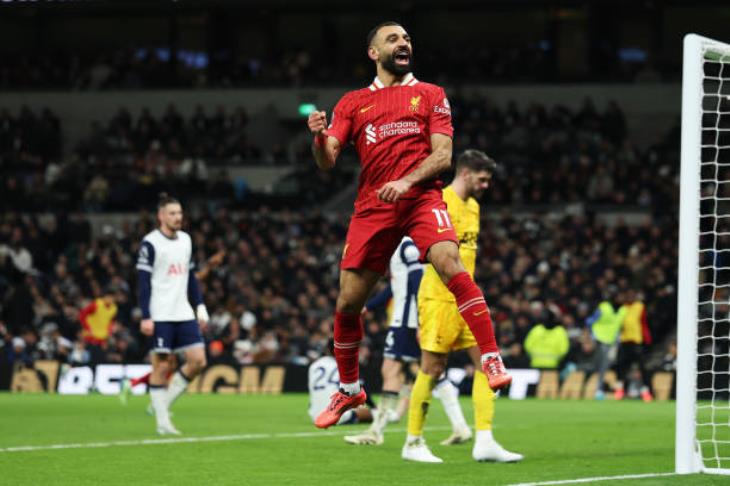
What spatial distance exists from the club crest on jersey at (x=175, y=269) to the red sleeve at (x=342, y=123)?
18.4ft

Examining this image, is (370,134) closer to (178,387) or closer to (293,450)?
(293,450)

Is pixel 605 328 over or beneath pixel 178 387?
over

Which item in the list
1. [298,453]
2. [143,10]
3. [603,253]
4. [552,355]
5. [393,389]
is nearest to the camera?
[298,453]

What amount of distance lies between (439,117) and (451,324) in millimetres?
2715

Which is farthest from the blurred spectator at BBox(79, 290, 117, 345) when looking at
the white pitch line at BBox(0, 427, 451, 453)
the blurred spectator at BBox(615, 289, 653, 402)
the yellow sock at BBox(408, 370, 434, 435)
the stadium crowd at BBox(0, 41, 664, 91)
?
the yellow sock at BBox(408, 370, 434, 435)

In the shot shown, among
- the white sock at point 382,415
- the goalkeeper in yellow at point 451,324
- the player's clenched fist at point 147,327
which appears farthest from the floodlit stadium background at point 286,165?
the goalkeeper in yellow at point 451,324

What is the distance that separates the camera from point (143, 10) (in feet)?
136

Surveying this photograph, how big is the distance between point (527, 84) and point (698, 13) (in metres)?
5.52

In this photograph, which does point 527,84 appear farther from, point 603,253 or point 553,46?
point 603,253

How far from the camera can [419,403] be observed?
35.2ft

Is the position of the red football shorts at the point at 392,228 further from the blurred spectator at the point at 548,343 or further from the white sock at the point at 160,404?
the blurred spectator at the point at 548,343

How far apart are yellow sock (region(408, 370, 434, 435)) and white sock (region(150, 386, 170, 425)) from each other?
3.47 m

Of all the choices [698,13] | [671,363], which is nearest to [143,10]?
[698,13]

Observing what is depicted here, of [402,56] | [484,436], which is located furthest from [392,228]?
[484,436]
